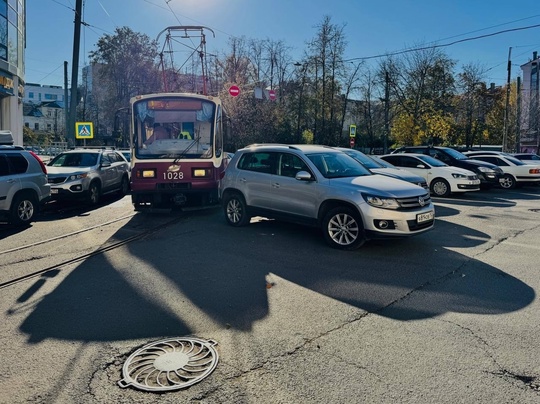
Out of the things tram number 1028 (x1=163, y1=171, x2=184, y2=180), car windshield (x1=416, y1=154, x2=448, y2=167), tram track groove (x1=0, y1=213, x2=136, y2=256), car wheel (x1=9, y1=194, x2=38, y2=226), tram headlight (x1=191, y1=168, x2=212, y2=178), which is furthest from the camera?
car windshield (x1=416, y1=154, x2=448, y2=167)

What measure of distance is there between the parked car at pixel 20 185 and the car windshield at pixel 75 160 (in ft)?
11.6

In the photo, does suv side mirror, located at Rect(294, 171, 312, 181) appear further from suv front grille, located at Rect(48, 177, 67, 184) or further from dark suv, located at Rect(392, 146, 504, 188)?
dark suv, located at Rect(392, 146, 504, 188)

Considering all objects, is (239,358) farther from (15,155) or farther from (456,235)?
(15,155)

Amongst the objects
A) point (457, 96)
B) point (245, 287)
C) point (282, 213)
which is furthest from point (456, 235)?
point (457, 96)

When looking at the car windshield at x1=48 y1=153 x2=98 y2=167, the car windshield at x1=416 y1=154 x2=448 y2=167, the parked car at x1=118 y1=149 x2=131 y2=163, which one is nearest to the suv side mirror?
the car windshield at x1=48 y1=153 x2=98 y2=167

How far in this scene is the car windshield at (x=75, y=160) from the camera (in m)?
14.3

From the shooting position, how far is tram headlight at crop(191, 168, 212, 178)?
10.8 metres

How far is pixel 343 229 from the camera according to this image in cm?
724

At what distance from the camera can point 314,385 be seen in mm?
3201

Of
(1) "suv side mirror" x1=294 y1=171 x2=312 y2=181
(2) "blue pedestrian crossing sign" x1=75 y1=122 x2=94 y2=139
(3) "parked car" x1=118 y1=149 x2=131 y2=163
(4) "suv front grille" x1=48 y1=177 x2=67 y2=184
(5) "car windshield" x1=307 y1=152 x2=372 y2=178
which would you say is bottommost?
(4) "suv front grille" x1=48 y1=177 x2=67 y2=184

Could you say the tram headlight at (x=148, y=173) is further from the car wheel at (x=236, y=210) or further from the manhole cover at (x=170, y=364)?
the manhole cover at (x=170, y=364)

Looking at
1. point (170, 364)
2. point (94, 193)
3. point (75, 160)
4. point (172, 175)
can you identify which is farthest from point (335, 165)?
point (75, 160)

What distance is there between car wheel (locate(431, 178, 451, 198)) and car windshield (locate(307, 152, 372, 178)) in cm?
→ 796

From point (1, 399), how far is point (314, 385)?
2.26 m
